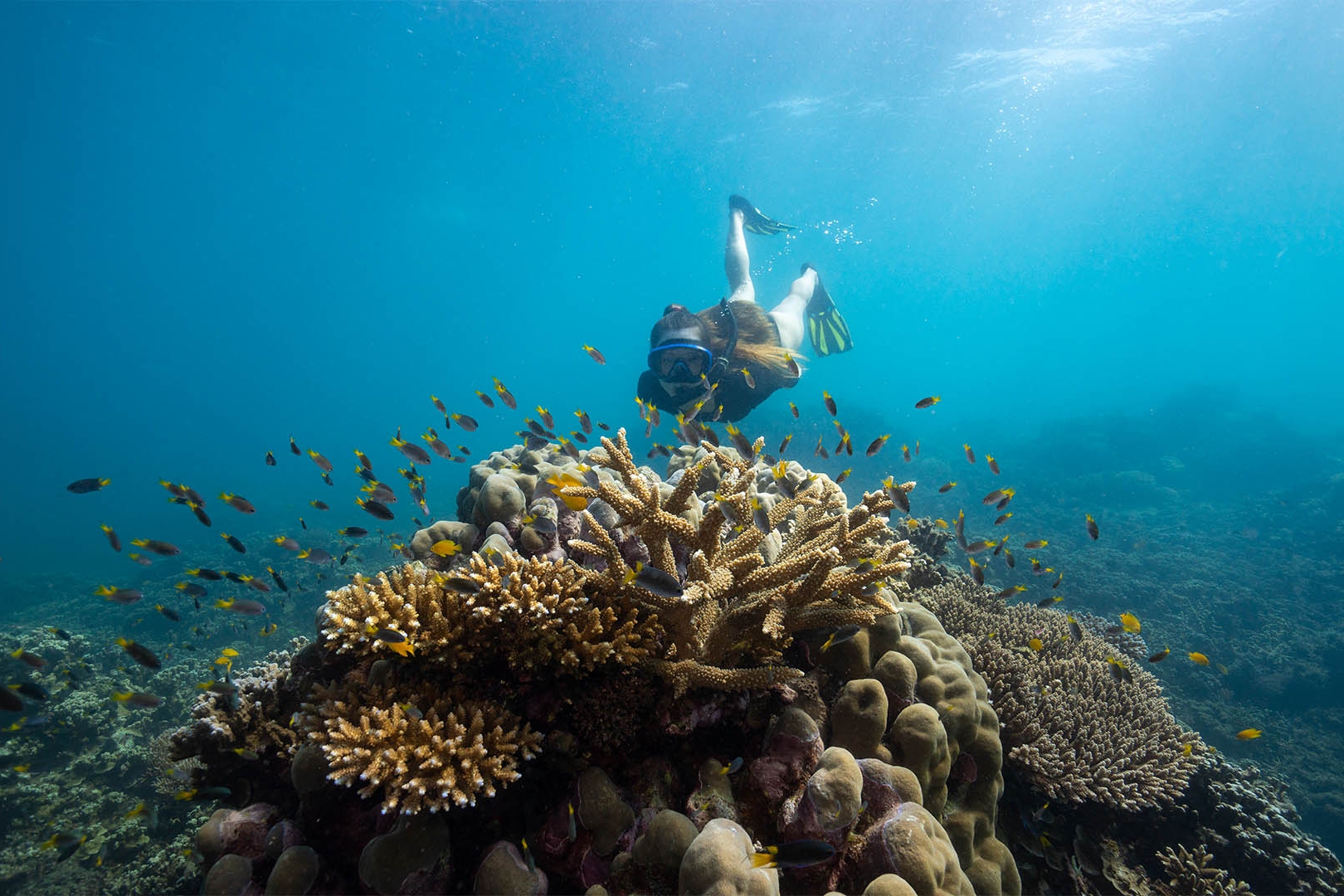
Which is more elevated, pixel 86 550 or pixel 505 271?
pixel 505 271

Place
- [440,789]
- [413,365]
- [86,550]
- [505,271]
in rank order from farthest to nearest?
[413,365]
[505,271]
[86,550]
[440,789]

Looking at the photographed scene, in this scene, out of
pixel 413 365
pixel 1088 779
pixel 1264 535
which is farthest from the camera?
pixel 413 365

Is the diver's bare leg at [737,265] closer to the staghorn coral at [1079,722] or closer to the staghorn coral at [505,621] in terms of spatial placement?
the staghorn coral at [1079,722]

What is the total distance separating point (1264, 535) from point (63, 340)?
196 metres

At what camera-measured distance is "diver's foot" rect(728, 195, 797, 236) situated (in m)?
16.6

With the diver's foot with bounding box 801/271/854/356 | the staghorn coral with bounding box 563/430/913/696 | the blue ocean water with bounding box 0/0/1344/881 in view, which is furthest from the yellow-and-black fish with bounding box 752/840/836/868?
the blue ocean water with bounding box 0/0/1344/881

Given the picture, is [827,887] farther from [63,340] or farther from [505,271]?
[63,340]

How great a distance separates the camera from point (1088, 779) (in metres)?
3.96

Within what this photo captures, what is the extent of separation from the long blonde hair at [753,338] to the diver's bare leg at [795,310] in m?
2.37

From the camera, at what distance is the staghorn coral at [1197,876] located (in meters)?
4.15

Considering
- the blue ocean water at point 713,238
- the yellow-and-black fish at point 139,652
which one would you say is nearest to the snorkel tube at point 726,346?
the yellow-and-black fish at point 139,652

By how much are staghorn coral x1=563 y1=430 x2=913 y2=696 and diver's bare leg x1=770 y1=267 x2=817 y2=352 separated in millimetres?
8622

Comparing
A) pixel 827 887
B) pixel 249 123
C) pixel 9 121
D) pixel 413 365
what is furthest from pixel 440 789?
pixel 413 365

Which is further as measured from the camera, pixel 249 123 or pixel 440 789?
pixel 249 123
